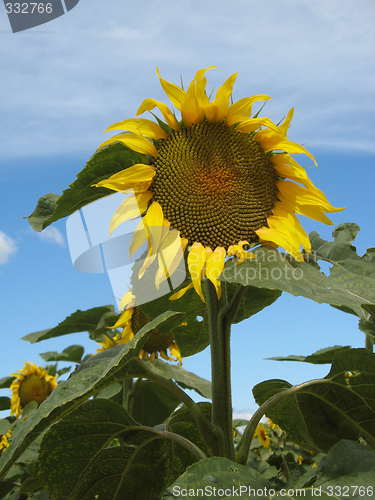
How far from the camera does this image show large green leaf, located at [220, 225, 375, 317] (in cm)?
126

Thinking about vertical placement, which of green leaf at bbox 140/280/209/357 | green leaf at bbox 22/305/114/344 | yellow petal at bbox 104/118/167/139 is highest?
yellow petal at bbox 104/118/167/139

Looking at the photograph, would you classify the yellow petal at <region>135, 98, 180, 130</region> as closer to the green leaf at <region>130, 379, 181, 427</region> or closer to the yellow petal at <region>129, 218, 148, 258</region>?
the yellow petal at <region>129, 218, 148, 258</region>

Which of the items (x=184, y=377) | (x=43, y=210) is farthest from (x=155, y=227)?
(x=184, y=377)

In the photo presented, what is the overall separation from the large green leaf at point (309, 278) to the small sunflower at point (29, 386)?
351 centimetres

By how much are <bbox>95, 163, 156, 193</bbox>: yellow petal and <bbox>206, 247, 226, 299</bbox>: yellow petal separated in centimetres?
35

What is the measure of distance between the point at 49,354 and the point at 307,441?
383 cm

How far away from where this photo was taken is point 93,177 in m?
1.64

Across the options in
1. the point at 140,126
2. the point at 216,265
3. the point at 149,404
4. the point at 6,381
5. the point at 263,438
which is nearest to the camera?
the point at 216,265

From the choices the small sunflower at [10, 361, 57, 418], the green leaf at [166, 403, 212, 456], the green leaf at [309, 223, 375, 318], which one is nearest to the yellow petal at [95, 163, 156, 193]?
the green leaf at [309, 223, 375, 318]

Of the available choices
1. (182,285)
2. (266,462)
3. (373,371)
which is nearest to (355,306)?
(373,371)

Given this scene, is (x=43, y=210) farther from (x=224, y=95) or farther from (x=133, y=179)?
(x=224, y=95)

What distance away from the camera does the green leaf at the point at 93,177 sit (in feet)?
5.25

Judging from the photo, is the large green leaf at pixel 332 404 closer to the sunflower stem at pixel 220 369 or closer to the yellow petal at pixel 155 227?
the sunflower stem at pixel 220 369

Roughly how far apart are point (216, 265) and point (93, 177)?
0.53 metres
